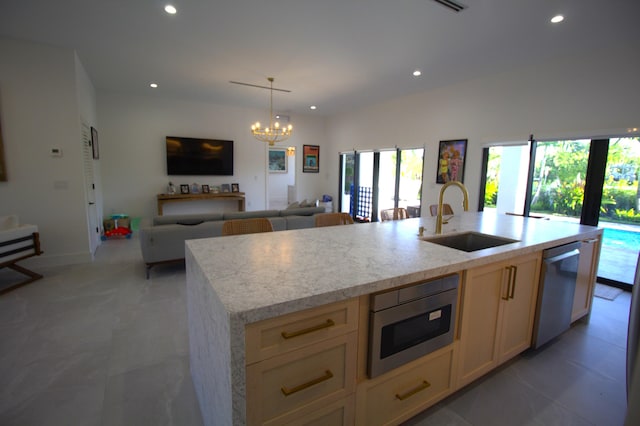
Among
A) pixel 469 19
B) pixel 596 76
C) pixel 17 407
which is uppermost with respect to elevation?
pixel 469 19

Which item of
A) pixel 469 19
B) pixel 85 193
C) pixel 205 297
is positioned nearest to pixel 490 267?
pixel 205 297

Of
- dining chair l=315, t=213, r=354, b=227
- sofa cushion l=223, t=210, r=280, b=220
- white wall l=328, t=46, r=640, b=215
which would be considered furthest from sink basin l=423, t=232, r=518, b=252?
white wall l=328, t=46, r=640, b=215

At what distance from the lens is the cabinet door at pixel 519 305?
6.14 ft

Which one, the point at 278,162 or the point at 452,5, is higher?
the point at 452,5

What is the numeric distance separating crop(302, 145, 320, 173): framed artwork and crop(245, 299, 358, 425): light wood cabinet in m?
7.54

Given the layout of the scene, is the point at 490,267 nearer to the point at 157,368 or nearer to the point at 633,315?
the point at 633,315

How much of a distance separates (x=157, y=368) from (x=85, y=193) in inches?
134

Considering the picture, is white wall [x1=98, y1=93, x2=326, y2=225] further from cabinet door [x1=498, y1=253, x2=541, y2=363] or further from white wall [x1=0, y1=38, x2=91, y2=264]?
cabinet door [x1=498, y1=253, x2=541, y2=363]

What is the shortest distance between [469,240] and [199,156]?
6.40m

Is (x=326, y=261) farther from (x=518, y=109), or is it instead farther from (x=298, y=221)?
(x=518, y=109)

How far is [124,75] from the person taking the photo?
16.6 ft

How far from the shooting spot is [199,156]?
23.1 ft

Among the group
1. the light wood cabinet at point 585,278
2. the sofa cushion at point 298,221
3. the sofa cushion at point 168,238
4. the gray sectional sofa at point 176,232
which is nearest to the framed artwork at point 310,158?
the sofa cushion at point 298,221

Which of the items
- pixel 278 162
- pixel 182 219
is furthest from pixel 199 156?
pixel 182 219
